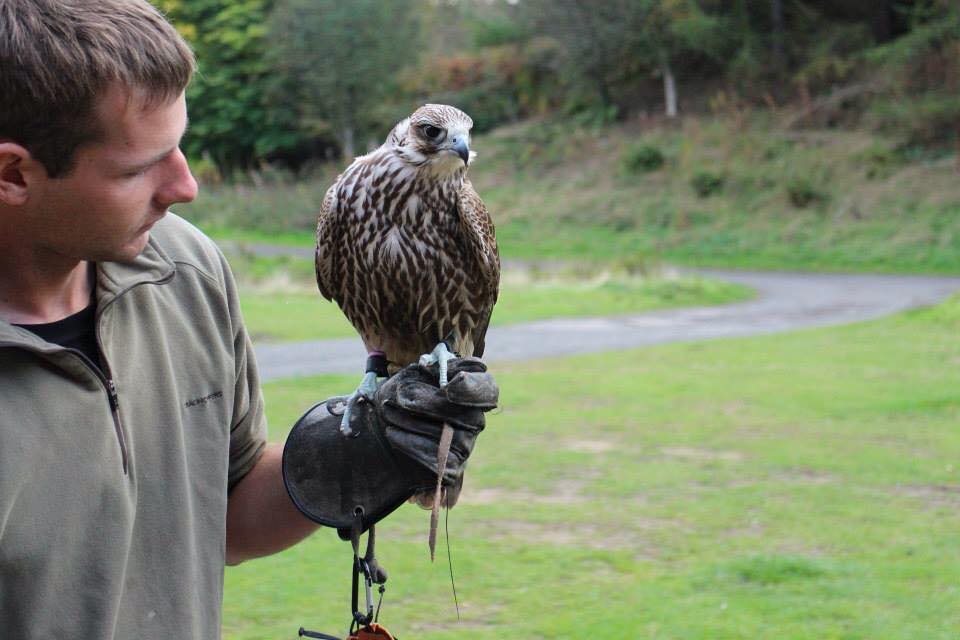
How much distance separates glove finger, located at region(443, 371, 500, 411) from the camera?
2.10 meters

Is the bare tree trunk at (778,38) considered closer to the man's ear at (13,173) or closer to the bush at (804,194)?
the bush at (804,194)

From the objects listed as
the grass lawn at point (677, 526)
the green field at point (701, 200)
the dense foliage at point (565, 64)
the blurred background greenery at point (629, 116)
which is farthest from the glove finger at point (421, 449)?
the dense foliage at point (565, 64)

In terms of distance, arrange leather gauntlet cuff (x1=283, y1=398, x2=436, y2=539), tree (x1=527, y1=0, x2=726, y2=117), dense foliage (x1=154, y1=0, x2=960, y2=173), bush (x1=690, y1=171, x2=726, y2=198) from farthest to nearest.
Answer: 1. tree (x1=527, y1=0, x2=726, y2=117)
2. dense foliage (x1=154, y1=0, x2=960, y2=173)
3. bush (x1=690, y1=171, x2=726, y2=198)
4. leather gauntlet cuff (x1=283, y1=398, x2=436, y2=539)

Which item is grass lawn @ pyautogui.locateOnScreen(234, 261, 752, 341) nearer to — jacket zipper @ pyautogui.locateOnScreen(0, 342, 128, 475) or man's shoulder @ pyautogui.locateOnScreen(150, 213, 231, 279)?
man's shoulder @ pyautogui.locateOnScreen(150, 213, 231, 279)

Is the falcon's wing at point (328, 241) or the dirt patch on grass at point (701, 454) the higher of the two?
the falcon's wing at point (328, 241)

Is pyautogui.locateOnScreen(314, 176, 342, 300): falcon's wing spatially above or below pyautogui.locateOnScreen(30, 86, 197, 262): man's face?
below

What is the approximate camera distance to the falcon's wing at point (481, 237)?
119 inches

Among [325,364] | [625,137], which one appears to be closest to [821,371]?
[325,364]

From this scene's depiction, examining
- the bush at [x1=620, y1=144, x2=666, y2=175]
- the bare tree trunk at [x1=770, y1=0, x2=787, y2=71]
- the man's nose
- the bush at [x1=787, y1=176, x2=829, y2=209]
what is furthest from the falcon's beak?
the bare tree trunk at [x1=770, y1=0, x2=787, y2=71]

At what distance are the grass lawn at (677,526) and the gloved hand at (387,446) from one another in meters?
2.12

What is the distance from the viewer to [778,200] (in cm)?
2669

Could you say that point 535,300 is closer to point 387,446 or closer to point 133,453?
point 387,446

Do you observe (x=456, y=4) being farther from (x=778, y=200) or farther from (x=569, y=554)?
(x=569, y=554)

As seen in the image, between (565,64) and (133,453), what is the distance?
36.7 m
